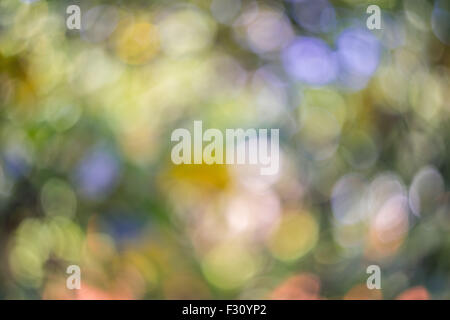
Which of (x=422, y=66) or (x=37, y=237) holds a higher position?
(x=422, y=66)

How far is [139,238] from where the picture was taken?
900 mm

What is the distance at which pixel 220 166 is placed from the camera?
91cm

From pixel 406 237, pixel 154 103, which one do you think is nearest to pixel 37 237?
pixel 154 103

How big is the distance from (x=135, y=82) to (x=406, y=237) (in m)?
0.59

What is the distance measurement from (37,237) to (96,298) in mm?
160

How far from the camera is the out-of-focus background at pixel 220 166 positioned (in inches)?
35.8

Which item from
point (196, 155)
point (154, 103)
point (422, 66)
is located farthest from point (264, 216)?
point (422, 66)

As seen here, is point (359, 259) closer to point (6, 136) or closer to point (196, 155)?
point (196, 155)

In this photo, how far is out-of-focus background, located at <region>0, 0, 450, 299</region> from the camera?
91 cm

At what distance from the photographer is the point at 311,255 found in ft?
3.02

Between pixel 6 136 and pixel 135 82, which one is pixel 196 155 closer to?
pixel 135 82

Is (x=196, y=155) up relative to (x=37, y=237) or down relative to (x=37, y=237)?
up
